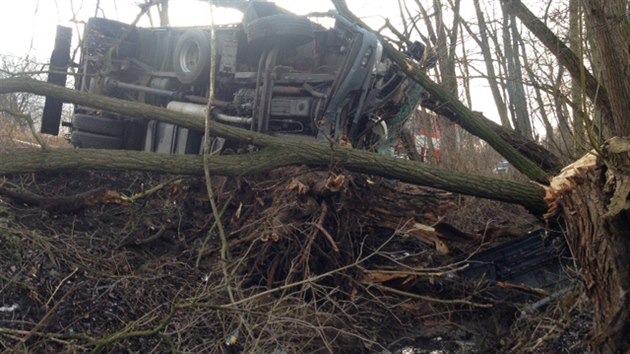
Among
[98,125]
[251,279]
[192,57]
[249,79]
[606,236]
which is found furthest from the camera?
[98,125]

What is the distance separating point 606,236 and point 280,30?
346cm

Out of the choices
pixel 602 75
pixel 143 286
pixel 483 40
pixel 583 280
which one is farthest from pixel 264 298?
pixel 483 40

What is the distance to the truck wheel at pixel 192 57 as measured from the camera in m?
7.38

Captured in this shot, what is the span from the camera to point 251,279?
5551 mm

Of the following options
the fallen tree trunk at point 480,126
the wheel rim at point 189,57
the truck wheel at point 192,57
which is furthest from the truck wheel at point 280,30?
the wheel rim at point 189,57

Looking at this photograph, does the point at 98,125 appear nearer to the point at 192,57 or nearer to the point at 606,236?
the point at 192,57

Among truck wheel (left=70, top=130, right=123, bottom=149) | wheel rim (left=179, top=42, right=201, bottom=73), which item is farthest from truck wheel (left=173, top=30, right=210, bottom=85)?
truck wheel (left=70, top=130, right=123, bottom=149)

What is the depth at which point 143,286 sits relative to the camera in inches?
202

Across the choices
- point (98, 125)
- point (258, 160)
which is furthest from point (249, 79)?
point (98, 125)

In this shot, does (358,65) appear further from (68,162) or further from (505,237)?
(68,162)

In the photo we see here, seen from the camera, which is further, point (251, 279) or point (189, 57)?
point (189, 57)

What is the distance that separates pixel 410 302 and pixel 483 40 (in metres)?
7.92

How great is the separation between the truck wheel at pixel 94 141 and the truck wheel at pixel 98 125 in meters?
0.05

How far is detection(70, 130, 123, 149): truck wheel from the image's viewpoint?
8.20m
